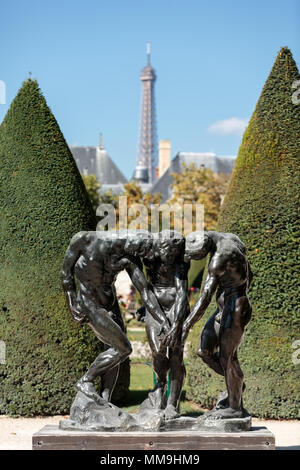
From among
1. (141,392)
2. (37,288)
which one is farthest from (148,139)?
(37,288)

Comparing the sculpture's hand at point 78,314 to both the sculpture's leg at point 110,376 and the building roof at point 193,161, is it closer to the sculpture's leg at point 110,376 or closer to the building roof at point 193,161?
the sculpture's leg at point 110,376

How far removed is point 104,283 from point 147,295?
1.56 feet

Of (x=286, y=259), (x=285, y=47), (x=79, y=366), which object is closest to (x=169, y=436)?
(x=79, y=366)

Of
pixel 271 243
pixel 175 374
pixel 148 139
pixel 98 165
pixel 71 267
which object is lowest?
pixel 175 374

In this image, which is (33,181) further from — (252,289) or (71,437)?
(71,437)

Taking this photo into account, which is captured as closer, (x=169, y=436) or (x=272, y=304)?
(x=169, y=436)

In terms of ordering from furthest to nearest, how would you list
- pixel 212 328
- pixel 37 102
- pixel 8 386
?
pixel 37 102
pixel 8 386
pixel 212 328

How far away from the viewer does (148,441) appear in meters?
5.99

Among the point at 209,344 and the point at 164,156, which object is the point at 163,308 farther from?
the point at 164,156

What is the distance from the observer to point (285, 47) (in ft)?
31.2

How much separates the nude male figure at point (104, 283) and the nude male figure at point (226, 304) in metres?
0.49

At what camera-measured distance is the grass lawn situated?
911 cm

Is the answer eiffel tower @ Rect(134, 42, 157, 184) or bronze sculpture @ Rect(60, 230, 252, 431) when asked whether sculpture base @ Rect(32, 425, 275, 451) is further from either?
eiffel tower @ Rect(134, 42, 157, 184)

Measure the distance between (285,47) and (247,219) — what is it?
107 inches
